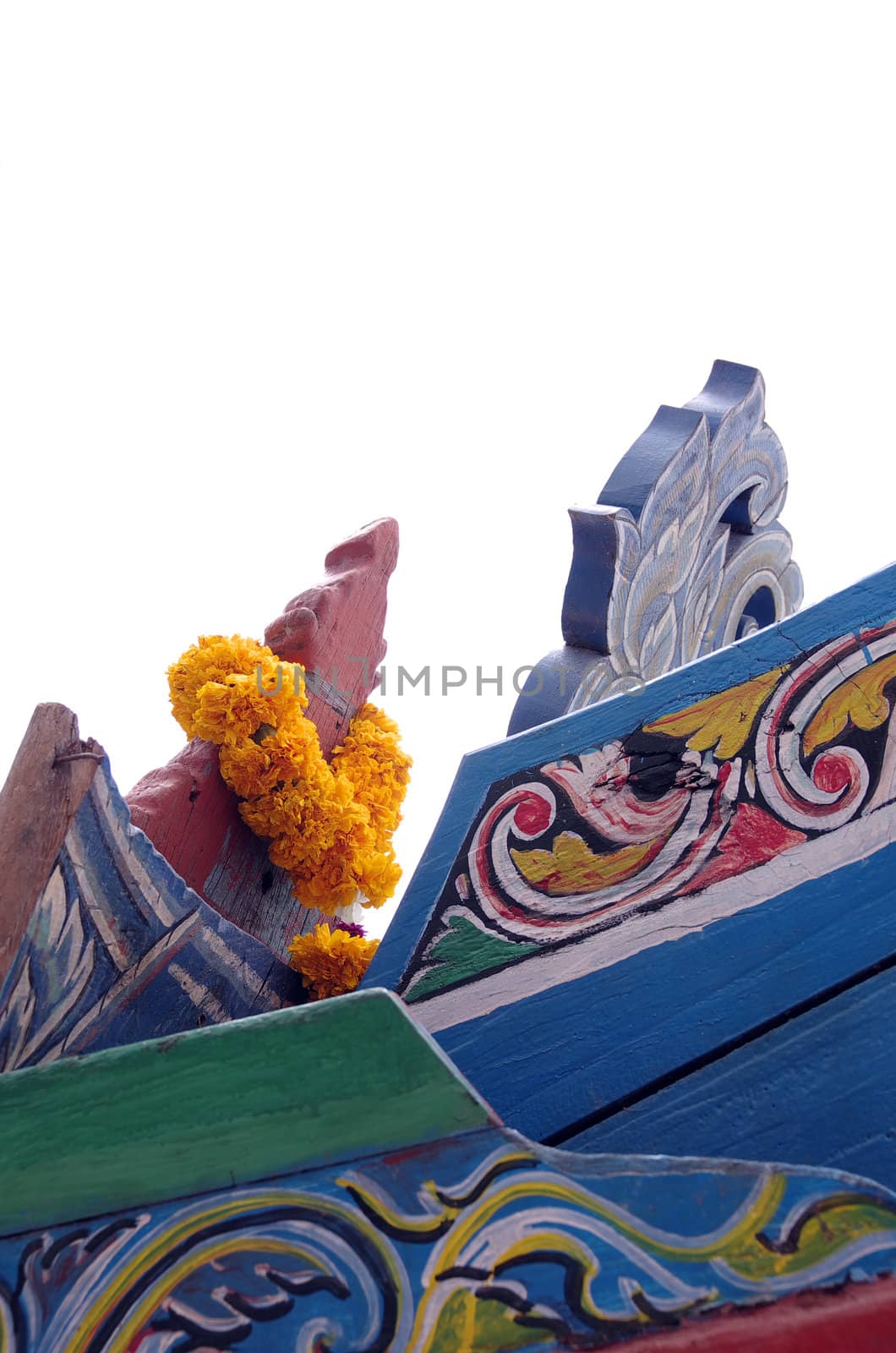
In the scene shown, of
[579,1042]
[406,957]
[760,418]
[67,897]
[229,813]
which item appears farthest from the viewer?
[760,418]

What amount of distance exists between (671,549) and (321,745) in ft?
2.63

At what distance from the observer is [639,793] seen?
1.41m

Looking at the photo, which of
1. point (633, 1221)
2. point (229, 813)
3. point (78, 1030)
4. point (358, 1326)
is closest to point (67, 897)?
point (78, 1030)

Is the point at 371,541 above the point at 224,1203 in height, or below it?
above

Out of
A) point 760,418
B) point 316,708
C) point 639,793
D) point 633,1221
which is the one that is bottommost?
point 633,1221

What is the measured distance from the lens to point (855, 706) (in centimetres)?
134

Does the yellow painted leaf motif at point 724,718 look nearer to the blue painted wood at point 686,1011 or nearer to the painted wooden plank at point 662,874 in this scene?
the painted wooden plank at point 662,874

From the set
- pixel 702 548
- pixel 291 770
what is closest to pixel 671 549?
pixel 702 548

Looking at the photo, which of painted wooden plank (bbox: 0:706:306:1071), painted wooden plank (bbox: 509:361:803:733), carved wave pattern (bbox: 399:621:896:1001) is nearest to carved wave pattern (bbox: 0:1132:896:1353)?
painted wooden plank (bbox: 0:706:306:1071)

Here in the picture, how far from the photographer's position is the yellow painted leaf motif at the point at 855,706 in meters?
1.33

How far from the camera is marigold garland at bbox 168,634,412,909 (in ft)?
6.39

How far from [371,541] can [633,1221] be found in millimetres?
1571

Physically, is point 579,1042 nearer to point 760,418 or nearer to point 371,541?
point 371,541

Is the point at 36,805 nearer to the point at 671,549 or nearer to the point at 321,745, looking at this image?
the point at 321,745
